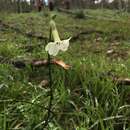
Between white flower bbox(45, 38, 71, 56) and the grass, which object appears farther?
the grass

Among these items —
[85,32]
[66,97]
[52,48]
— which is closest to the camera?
[52,48]

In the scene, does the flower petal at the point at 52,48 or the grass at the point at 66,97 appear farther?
the grass at the point at 66,97

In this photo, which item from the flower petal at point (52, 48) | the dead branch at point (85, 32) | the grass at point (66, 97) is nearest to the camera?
the flower petal at point (52, 48)

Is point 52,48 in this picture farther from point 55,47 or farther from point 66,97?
point 66,97

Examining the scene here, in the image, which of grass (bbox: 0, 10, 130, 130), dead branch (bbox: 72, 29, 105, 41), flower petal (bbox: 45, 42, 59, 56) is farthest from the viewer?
dead branch (bbox: 72, 29, 105, 41)

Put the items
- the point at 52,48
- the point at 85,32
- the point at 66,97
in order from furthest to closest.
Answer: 1. the point at 85,32
2. the point at 66,97
3. the point at 52,48

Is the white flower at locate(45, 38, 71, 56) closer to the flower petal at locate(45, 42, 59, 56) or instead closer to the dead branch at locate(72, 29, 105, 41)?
the flower petal at locate(45, 42, 59, 56)

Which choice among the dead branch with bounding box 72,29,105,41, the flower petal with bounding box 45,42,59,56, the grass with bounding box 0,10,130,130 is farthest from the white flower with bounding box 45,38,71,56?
the dead branch with bounding box 72,29,105,41

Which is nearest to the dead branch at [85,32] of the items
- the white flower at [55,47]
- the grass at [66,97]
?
the grass at [66,97]

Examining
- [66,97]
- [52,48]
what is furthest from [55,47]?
[66,97]

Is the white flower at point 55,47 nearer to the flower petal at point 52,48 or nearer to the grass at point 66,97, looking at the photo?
the flower petal at point 52,48

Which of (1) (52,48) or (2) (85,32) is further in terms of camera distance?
(2) (85,32)

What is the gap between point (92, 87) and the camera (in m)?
3.63

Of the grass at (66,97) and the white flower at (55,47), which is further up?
the white flower at (55,47)
